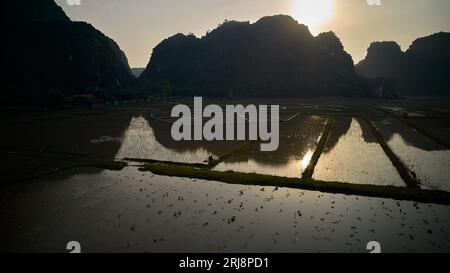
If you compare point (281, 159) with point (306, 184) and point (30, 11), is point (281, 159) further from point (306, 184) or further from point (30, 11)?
point (30, 11)

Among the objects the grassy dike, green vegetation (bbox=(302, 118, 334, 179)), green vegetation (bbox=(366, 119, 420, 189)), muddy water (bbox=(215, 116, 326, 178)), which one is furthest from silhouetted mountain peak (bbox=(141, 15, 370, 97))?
the grassy dike

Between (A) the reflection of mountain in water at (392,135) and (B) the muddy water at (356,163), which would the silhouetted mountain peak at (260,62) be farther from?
(B) the muddy water at (356,163)

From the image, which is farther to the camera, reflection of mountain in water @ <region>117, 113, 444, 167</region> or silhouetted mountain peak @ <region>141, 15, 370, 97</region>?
silhouetted mountain peak @ <region>141, 15, 370, 97</region>

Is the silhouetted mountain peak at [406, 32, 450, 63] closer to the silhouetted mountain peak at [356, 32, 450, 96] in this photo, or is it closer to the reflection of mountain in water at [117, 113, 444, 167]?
the silhouetted mountain peak at [356, 32, 450, 96]

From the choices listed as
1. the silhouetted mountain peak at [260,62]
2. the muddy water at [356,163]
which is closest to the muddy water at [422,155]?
the muddy water at [356,163]

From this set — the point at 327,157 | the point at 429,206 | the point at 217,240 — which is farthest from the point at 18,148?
the point at 429,206
